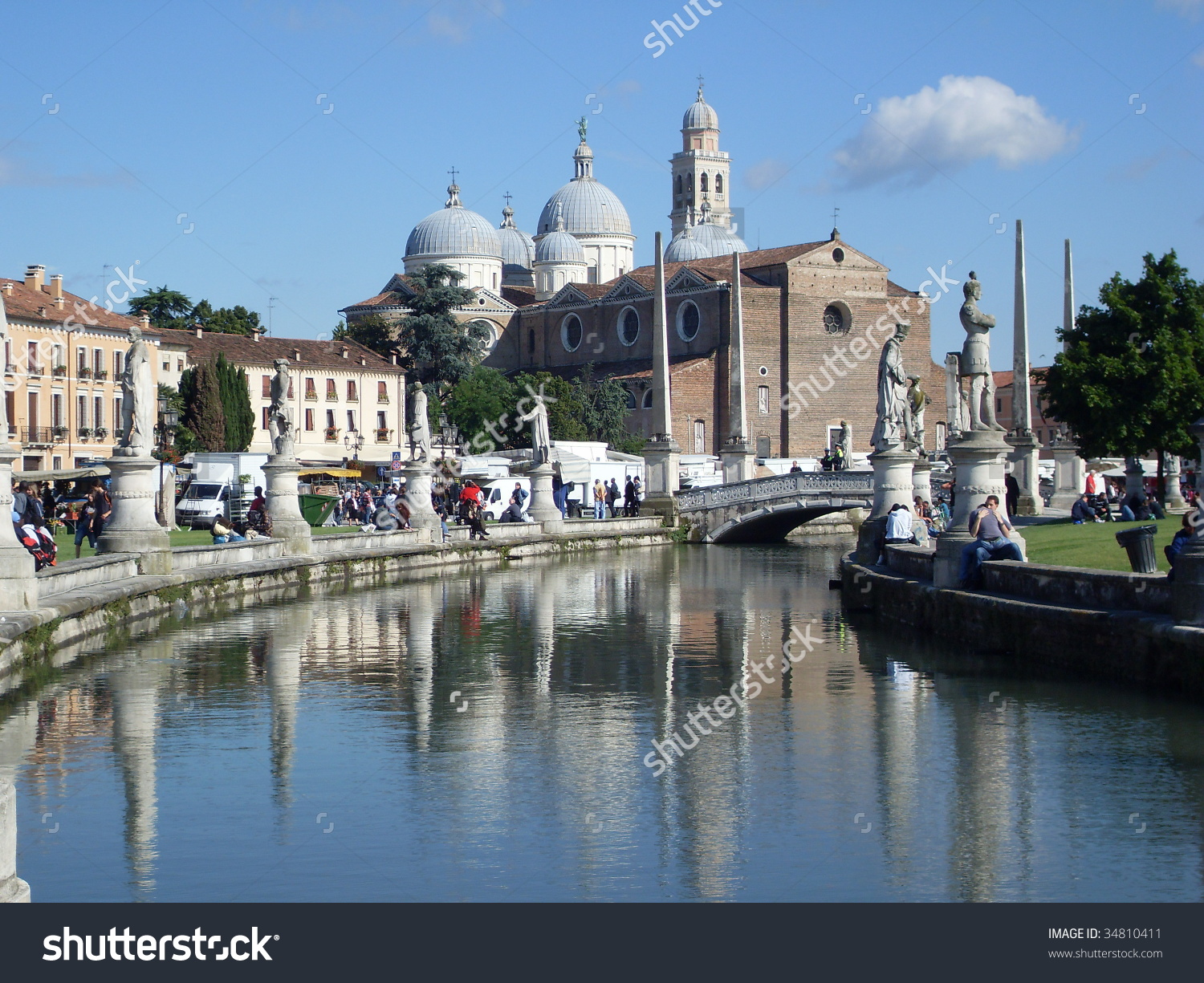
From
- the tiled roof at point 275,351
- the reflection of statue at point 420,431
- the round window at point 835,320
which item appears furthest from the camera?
the round window at point 835,320

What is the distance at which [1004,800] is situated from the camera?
900 cm

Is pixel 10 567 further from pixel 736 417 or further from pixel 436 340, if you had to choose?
pixel 436 340

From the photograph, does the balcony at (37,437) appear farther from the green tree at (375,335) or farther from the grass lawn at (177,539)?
the green tree at (375,335)

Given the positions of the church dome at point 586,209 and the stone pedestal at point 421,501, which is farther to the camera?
Result: the church dome at point 586,209

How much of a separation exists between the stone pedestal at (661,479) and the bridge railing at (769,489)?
469 mm

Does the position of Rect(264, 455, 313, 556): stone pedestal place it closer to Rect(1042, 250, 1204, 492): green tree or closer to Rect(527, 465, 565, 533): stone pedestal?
Rect(527, 465, 565, 533): stone pedestal

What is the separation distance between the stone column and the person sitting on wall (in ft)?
39.4

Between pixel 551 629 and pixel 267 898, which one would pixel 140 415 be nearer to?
pixel 551 629

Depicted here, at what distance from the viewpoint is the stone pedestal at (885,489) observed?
2236 centimetres

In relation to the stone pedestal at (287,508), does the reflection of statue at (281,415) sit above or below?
above

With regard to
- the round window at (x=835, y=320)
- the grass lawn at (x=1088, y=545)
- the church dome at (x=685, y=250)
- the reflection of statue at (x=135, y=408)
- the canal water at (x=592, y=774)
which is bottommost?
the canal water at (x=592, y=774)

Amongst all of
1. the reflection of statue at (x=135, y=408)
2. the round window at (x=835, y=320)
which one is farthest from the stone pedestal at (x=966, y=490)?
the round window at (x=835, y=320)

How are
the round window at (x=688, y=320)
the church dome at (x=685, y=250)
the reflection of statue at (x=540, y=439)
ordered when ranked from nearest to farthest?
the reflection of statue at (x=540, y=439)
the round window at (x=688, y=320)
the church dome at (x=685, y=250)

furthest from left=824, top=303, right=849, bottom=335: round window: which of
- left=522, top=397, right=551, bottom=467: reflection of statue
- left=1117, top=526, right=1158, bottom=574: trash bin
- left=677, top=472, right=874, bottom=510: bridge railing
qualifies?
left=1117, top=526, right=1158, bottom=574: trash bin
